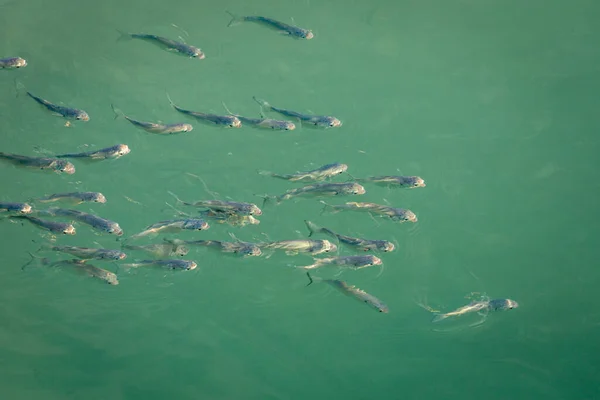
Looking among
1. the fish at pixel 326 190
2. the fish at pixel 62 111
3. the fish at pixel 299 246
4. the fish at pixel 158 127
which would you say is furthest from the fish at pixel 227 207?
the fish at pixel 62 111

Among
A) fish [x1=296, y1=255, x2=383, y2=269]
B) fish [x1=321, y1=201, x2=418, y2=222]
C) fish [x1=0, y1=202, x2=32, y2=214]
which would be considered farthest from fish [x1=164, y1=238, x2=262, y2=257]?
fish [x1=0, y1=202, x2=32, y2=214]

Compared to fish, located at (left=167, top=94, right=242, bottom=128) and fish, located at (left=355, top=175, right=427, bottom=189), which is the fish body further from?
fish, located at (left=355, top=175, right=427, bottom=189)

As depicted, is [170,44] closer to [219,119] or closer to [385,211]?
[219,119]

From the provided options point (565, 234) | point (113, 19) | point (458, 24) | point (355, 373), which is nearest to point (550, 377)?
point (565, 234)

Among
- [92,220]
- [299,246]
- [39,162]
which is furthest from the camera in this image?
[299,246]

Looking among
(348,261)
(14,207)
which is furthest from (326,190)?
(14,207)

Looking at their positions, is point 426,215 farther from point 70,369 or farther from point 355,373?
point 70,369

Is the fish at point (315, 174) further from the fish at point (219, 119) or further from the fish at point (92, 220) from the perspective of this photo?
the fish at point (92, 220)

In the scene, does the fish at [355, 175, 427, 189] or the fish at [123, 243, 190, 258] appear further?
the fish at [355, 175, 427, 189]
